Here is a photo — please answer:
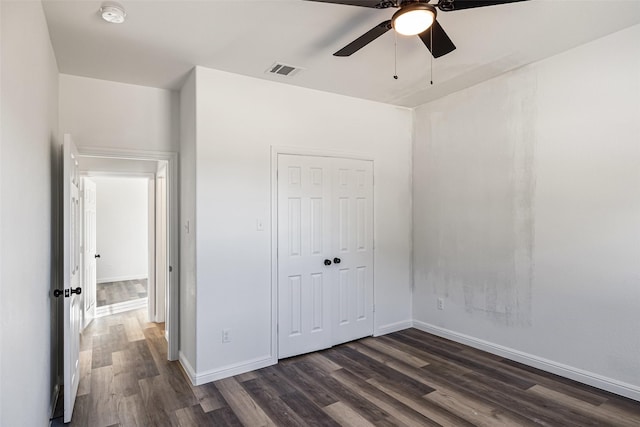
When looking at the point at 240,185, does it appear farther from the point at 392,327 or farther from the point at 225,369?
the point at 392,327

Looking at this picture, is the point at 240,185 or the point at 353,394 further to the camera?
the point at 240,185

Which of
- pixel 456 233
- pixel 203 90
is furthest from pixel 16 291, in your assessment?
pixel 456 233

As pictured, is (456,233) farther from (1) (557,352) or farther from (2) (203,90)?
(2) (203,90)

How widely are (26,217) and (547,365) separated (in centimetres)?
407

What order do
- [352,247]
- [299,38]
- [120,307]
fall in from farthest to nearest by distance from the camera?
[120,307]
[352,247]
[299,38]

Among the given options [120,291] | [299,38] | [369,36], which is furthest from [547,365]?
[120,291]

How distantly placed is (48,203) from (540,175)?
161 inches

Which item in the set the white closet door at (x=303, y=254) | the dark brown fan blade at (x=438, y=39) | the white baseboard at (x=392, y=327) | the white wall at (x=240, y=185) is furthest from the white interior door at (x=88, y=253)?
the dark brown fan blade at (x=438, y=39)

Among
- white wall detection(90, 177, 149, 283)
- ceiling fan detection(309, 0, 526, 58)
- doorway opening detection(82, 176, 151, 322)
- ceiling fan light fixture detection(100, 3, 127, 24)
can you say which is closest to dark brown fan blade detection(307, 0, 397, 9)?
ceiling fan detection(309, 0, 526, 58)

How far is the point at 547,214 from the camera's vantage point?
3.16 metres

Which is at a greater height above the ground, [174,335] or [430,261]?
[430,261]

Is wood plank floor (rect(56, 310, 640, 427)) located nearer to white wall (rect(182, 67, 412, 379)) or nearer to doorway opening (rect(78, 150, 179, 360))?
white wall (rect(182, 67, 412, 379))

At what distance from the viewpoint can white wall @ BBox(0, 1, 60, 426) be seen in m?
1.43

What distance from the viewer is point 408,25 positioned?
1.85 meters
